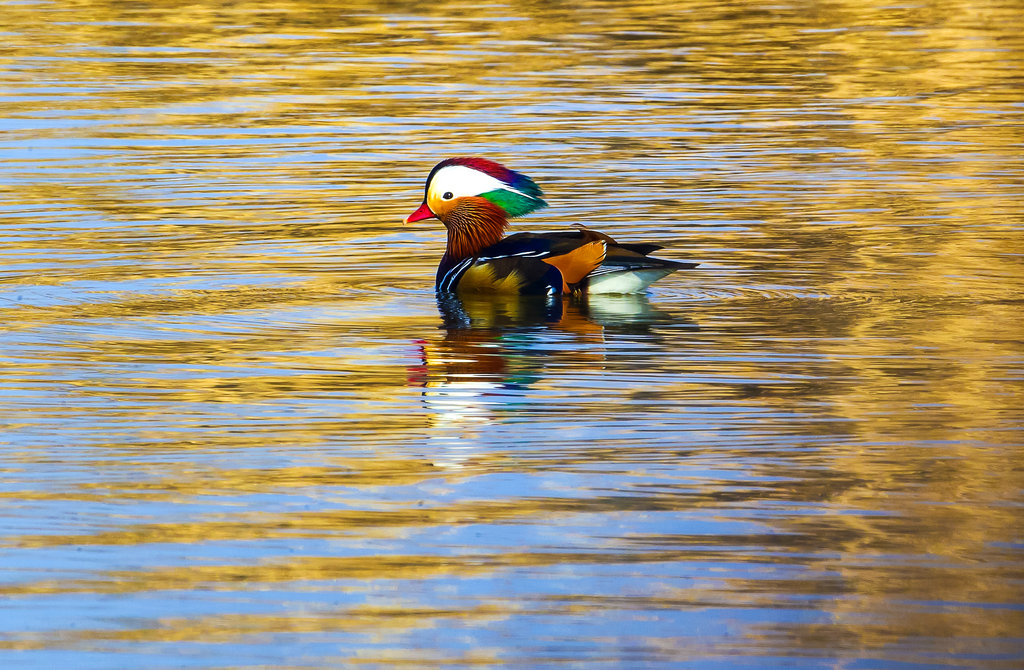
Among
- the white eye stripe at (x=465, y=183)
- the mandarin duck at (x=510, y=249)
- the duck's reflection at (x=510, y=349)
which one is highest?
the white eye stripe at (x=465, y=183)

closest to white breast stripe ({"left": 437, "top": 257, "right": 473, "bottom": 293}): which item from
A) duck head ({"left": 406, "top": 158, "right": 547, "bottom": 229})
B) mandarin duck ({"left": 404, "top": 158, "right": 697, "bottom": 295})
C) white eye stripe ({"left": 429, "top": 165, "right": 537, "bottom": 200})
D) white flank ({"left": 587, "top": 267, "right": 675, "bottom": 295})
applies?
mandarin duck ({"left": 404, "top": 158, "right": 697, "bottom": 295})

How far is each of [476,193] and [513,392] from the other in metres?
3.20

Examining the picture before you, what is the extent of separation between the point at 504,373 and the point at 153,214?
5.67 m

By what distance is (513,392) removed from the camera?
802cm

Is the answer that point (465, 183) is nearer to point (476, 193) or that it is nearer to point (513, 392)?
point (476, 193)

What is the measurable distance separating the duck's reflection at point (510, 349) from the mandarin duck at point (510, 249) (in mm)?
126

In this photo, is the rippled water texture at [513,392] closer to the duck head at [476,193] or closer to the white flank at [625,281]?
the white flank at [625,281]

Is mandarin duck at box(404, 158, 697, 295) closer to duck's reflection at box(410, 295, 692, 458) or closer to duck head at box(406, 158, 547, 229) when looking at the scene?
duck head at box(406, 158, 547, 229)

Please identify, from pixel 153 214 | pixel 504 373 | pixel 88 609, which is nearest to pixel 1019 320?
pixel 504 373

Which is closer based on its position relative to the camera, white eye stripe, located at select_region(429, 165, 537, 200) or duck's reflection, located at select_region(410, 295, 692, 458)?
duck's reflection, located at select_region(410, 295, 692, 458)

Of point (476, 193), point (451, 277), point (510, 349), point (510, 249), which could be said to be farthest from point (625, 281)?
point (510, 349)

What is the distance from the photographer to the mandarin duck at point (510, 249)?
33.8 ft

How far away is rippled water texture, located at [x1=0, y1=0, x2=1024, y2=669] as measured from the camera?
5.17m

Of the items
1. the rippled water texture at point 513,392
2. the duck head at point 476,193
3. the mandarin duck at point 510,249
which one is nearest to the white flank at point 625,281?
the mandarin duck at point 510,249
